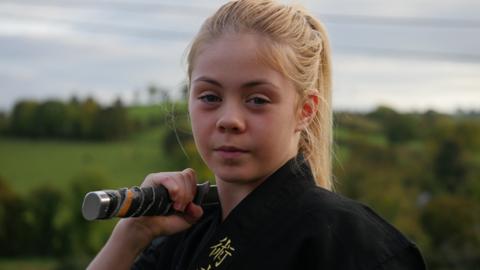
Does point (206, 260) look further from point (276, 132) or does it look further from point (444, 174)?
point (444, 174)

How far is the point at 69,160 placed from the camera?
49.8 m

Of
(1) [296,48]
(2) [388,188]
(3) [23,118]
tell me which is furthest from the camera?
(3) [23,118]

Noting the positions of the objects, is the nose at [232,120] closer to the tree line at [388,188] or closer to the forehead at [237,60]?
the forehead at [237,60]

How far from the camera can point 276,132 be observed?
176 centimetres

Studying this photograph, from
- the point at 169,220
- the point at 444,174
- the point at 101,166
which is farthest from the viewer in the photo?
the point at 101,166

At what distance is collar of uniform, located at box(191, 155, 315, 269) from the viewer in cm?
176

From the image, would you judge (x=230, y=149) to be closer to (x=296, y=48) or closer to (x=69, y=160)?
(x=296, y=48)

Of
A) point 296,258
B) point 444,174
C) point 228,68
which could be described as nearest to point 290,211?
point 296,258

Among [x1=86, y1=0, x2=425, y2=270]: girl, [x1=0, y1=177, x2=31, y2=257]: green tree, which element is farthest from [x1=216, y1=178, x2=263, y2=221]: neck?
[x1=0, y1=177, x2=31, y2=257]: green tree

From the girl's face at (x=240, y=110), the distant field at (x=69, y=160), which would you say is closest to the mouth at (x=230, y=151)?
the girl's face at (x=240, y=110)

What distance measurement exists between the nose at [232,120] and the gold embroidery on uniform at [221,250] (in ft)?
0.78

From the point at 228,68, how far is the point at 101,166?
159ft

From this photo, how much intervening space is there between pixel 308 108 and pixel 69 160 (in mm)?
48910

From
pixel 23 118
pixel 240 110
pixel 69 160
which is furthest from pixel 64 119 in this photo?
pixel 240 110
